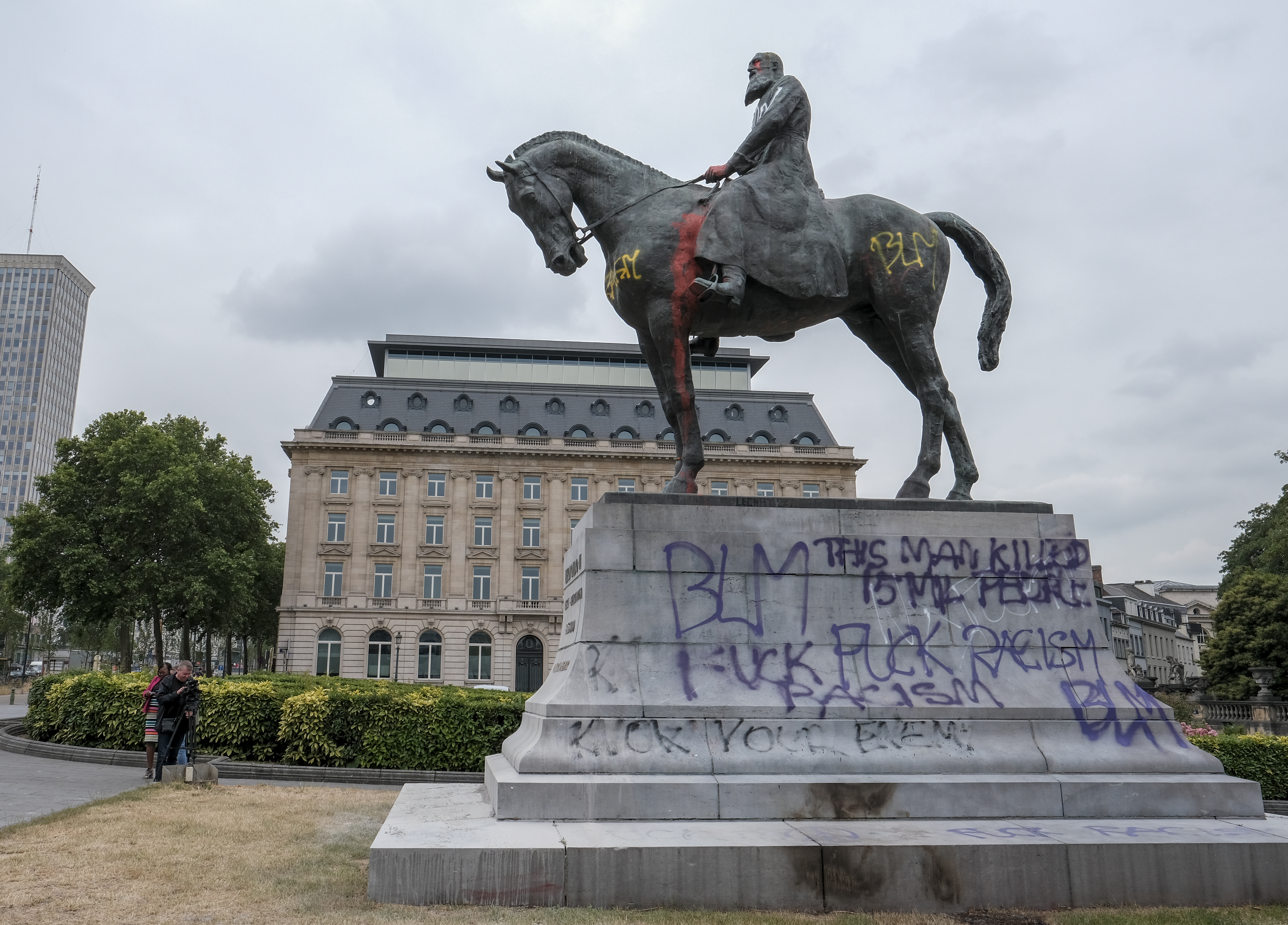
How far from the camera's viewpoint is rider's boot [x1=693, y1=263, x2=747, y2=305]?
7.86m

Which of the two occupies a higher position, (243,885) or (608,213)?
(608,213)

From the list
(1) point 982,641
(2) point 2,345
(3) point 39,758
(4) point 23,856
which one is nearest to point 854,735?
(1) point 982,641

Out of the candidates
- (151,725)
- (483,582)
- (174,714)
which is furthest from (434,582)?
(174,714)

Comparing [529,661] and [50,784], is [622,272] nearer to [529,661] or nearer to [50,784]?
[50,784]

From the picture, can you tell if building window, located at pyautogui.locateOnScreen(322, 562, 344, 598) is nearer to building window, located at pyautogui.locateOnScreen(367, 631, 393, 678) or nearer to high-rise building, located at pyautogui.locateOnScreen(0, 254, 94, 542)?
building window, located at pyautogui.locateOnScreen(367, 631, 393, 678)

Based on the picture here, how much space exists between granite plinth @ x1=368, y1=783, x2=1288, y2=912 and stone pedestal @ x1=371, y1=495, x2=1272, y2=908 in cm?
6

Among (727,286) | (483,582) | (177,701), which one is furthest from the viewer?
(483,582)

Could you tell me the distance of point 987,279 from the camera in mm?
9227

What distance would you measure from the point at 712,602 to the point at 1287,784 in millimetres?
12406

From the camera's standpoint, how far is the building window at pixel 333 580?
208 feet

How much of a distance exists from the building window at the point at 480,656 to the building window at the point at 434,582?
3679mm

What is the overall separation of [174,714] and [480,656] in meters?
50.1

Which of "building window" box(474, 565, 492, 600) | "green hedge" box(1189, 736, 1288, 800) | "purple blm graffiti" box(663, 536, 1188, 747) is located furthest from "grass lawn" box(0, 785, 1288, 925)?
"building window" box(474, 565, 492, 600)

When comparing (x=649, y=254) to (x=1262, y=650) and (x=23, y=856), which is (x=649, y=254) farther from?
(x=1262, y=650)
